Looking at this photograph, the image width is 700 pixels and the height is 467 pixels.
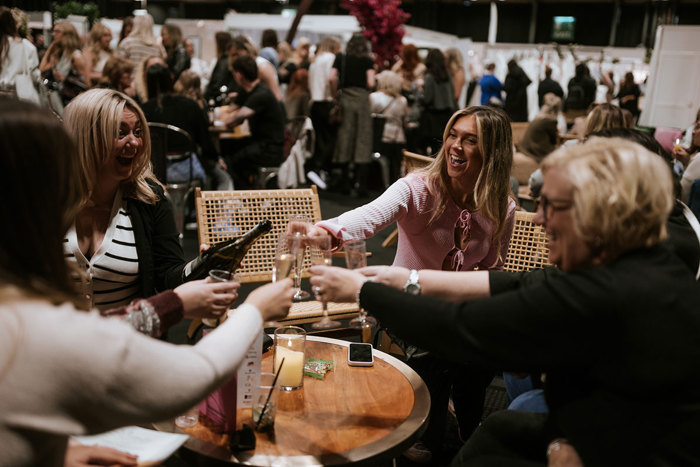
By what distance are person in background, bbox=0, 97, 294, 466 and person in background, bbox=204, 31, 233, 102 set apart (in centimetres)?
598

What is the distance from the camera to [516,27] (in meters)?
18.2

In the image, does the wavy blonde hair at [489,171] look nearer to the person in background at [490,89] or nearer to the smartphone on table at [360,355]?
the smartphone on table at [360,355]

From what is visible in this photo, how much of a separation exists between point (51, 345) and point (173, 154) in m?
4.11

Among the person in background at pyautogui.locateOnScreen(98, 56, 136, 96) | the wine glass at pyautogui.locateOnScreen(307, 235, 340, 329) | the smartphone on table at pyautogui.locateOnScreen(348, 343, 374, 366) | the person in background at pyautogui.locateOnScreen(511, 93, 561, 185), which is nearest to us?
the wine glass at pyautogui.locateOnScreen(307, 235, 340, 329)

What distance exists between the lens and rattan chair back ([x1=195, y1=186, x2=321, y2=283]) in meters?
3.00

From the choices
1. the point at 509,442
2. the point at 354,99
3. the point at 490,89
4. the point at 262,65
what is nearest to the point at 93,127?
the point at 509,442

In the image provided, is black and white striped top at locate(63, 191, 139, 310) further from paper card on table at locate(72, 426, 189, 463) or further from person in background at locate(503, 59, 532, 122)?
person in background at locate(503, 59, 532, 122)

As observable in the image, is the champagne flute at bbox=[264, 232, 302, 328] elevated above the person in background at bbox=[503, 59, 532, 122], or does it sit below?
below

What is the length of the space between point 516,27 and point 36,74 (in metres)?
15.0

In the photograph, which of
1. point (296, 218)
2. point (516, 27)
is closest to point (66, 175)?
point (296, 218)

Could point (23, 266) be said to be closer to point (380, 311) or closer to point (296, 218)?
point (380, 311)

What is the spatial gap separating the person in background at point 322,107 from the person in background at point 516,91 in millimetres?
3093

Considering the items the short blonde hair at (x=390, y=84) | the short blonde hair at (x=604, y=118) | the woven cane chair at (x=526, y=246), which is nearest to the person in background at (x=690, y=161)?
the short blonde hair at (x=604, y=118)

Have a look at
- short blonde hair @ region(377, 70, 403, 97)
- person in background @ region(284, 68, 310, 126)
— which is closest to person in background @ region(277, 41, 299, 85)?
person in background @ region(284, 68, 310, 126)
